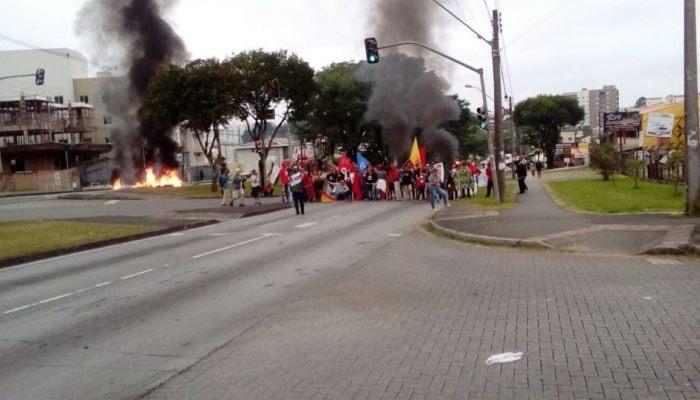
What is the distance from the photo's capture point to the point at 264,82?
36.4m

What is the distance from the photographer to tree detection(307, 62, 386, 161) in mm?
51431

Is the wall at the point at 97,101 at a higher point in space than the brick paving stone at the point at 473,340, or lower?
higher

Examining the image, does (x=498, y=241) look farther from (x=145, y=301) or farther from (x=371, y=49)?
(x=371, y=49)

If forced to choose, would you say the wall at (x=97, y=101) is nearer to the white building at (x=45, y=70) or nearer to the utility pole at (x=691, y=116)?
the white building at (x=45, y=70)

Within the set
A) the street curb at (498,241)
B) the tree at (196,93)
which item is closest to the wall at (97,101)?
the tree at (196,93)

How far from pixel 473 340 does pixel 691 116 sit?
10.3 metres

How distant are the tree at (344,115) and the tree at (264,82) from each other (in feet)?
40.3

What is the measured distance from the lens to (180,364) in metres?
5.33

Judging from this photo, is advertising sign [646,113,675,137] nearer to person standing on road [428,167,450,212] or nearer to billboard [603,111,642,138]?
person standing on road [428,167,450,212]

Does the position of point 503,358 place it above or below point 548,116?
below

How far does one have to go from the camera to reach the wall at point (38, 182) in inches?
2093

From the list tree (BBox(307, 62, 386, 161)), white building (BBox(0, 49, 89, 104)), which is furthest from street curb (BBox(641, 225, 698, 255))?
white building (BBox(0, 49, 89, 104))

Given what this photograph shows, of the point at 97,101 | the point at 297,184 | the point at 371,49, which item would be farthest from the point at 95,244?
the point at 97,101

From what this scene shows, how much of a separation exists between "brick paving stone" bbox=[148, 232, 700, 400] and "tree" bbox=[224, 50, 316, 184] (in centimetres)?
2828
